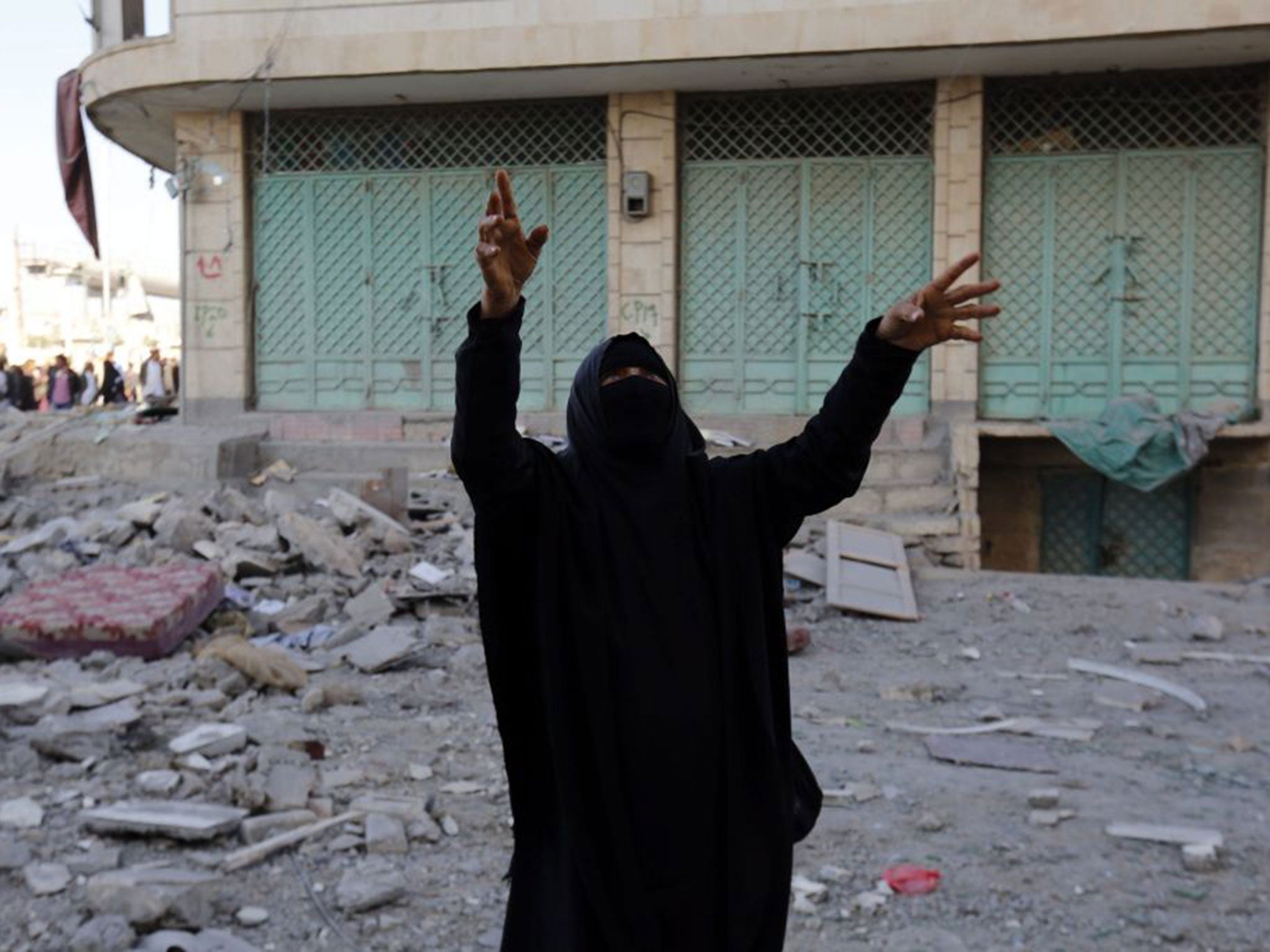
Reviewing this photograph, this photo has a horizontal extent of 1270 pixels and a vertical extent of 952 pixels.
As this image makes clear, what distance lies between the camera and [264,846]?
401cm

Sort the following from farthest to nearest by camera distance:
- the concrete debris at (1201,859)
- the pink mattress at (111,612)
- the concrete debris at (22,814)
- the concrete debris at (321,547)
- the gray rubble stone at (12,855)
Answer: the concrete debris at (321,547), the pink mattress at (111,612), the concrete debris at (22,814), the concrete debris at (1201,859), the gray rubble stone at (12,855)

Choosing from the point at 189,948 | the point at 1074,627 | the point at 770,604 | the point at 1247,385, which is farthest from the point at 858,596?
the point at 770,604

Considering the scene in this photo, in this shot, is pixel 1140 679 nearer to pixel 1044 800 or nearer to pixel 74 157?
pixel 1044 800

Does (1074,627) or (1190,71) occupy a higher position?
(1190,71)

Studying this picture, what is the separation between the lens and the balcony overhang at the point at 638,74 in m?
9.89

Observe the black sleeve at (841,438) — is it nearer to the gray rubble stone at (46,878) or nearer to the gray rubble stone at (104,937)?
the gray rubble stone at (104,937)

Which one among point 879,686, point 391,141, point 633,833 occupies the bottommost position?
point 879,686

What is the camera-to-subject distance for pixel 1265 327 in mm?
10289

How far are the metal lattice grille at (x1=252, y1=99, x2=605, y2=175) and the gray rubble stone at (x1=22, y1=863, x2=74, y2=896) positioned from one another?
27.7 ft

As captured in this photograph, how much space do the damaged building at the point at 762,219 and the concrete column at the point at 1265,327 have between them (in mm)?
52

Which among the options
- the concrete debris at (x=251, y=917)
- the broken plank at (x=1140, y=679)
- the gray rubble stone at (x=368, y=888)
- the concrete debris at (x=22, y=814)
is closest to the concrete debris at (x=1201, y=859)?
the broken plank at (x=1140, y=679)

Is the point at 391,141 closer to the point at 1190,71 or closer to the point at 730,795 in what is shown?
the point at 1190,71

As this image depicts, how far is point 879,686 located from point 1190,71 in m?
6.49

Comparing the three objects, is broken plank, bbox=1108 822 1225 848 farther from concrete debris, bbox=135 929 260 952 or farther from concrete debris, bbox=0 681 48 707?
concrete debris, bbox=0 681 48 707
